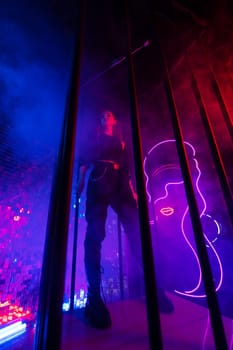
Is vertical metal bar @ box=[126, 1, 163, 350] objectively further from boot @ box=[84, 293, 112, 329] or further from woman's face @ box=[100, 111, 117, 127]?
woman's face @ box=[100, 111, 117, 127]

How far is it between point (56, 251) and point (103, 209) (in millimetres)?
1063

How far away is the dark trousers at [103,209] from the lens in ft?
4.47

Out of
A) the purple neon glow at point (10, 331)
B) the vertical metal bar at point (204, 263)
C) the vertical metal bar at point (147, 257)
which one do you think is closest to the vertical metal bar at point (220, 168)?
the vertical metal bar at point (204, 263)

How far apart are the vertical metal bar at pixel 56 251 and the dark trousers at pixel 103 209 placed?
0.89m

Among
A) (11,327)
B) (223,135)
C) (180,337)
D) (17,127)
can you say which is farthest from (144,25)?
(11,327)

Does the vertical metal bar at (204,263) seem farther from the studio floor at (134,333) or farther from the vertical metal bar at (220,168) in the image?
the studio floor at (134,333)

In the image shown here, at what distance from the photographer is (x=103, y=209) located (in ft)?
4.98

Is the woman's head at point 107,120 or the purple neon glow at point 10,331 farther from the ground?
the woman's head at point 107,120

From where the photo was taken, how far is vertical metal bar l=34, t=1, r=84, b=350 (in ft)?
1.34

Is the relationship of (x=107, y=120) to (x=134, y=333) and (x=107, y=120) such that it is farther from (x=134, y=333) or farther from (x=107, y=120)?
(x=134, y=333)

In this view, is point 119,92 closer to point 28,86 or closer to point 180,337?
point 28,86

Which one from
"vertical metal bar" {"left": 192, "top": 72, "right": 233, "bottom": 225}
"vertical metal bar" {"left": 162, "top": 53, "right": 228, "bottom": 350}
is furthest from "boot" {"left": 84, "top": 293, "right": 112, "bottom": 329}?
"vertical metal bar" {"left": 192, "top": 72, "right": 233, "bottom": 225}

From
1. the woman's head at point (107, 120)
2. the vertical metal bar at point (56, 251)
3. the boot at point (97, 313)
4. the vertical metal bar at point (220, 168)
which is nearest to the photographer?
the vertical metal bar at point (56, 251)

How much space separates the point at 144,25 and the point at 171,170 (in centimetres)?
172
